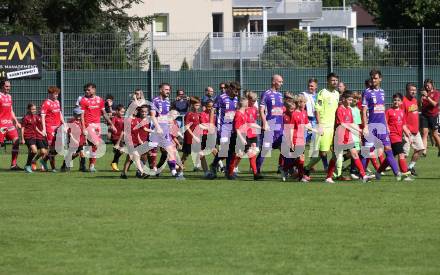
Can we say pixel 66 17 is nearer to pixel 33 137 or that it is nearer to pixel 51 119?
pixel 51 119

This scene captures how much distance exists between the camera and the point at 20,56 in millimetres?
34500

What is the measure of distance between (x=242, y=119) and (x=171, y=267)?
34.5ft

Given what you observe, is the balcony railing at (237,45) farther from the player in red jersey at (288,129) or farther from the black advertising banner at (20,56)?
the player in red jersey at (288,129)

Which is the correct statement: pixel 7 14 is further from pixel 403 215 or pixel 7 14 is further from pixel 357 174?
pixel 403 215

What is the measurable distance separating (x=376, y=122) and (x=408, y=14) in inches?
1439

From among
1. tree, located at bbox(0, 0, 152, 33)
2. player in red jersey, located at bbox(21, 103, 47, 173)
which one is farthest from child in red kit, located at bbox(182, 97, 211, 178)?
tree, located at bbox(0, 0, 152, 33)

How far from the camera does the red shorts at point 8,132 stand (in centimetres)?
2578

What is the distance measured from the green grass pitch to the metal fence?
14360 millimetres

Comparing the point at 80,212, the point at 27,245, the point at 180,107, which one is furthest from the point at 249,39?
the point at 27,245

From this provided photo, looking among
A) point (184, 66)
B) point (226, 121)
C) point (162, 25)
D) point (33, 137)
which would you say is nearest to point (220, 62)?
point (184, 66)

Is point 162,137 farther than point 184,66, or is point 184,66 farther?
point 184,66

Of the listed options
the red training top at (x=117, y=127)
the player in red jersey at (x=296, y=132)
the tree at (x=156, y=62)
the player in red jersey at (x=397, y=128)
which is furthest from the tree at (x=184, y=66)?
the player in red jersey at (x=397, y=128)

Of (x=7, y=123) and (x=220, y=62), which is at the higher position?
(x=220, y=62)

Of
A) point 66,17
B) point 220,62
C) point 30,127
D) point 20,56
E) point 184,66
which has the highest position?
point 66,17
